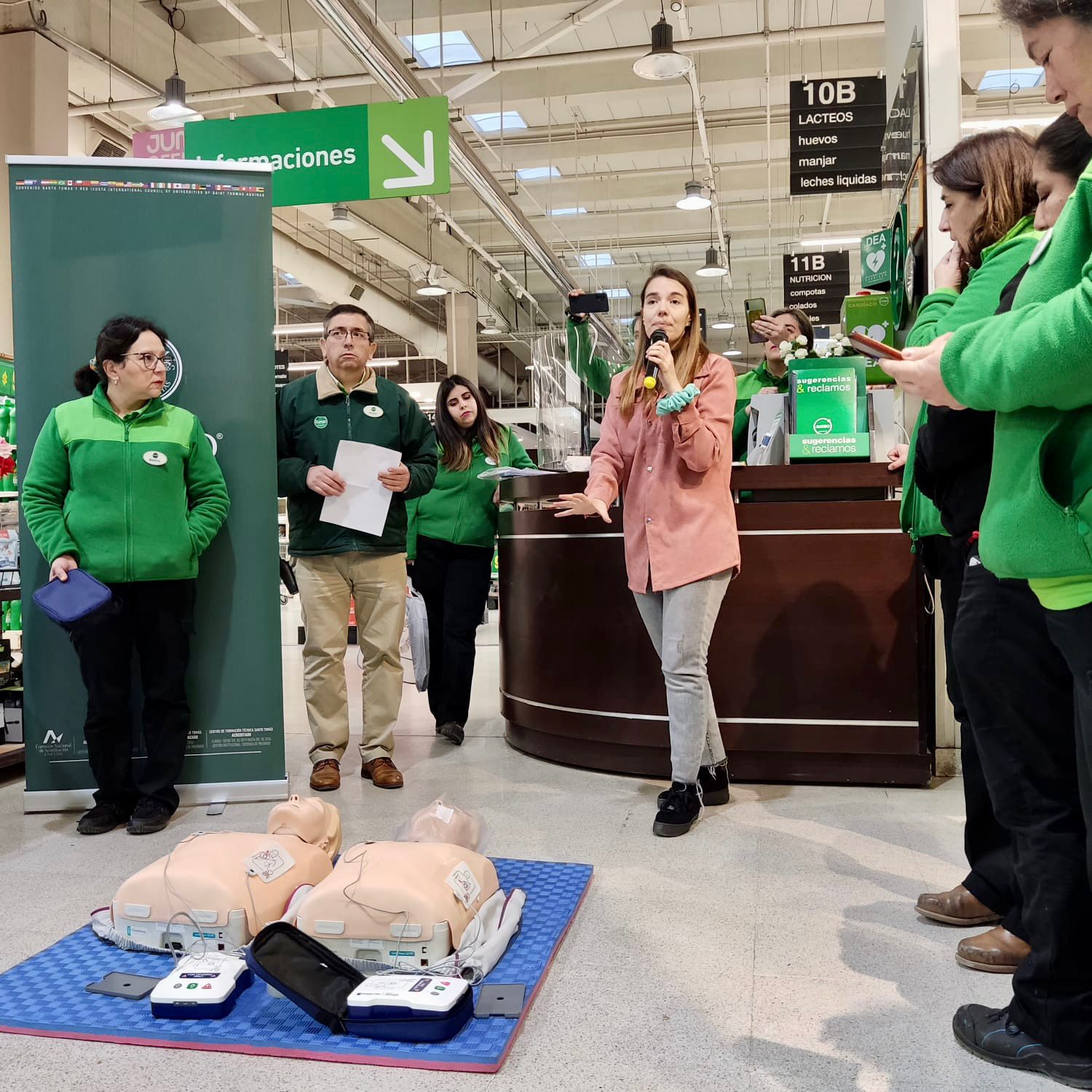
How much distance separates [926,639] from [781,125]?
8.68 metres

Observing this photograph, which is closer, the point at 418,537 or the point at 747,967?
the point at 747,967

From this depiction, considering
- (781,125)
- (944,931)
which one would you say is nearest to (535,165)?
(781,125)

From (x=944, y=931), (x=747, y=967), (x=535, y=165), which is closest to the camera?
(x=747, y=967)

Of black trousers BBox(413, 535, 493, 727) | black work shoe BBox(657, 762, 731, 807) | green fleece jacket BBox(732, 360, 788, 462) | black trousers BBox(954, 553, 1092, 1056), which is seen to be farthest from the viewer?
black trousers BBox(413, 535, 493, 727)

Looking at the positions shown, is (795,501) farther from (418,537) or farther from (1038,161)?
(1038,161)

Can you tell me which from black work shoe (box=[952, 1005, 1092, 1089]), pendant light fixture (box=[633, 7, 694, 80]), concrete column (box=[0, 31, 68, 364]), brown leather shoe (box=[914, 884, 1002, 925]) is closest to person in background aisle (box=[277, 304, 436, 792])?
brown leather shoe (box=[914, 884, 1002, 925])

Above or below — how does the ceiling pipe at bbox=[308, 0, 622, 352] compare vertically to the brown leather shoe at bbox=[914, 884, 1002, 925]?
above

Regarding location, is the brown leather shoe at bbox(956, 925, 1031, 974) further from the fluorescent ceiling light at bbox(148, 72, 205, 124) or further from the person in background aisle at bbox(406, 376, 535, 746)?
the fluorescent ceiling light at bbox(148, 72, 205, 124)

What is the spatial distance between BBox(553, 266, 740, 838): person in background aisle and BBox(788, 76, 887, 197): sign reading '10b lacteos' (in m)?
4.16

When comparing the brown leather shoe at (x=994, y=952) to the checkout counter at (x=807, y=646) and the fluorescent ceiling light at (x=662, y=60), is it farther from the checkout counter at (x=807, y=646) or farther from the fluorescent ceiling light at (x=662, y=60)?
the fluorescent ceiling light at (x=662, y=60)

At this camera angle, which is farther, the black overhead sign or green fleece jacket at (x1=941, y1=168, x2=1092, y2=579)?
the black overhead sign

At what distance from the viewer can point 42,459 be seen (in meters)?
3.15

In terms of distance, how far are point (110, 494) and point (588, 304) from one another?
224cm

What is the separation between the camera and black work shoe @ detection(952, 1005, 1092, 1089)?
59.8 inches
